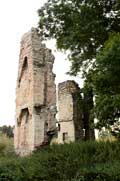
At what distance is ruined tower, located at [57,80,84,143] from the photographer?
19203mm

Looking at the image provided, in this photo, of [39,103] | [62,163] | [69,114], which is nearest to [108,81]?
[62,163]

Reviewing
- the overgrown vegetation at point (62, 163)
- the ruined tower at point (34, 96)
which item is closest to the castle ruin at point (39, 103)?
the ruined tower at point (34, 96)

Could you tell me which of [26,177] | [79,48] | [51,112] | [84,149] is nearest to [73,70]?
[79,48]

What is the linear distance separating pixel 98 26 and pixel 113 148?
5816 mm

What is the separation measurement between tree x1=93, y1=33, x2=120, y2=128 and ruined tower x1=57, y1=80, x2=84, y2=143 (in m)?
4.60

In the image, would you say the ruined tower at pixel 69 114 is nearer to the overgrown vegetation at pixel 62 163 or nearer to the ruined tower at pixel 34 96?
the ruined tower at pixel 34 96

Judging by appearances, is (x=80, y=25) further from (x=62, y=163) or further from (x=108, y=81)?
(x=62, y=163)

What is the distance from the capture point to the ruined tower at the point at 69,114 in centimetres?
1920

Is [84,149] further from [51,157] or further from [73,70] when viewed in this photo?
[73,70]

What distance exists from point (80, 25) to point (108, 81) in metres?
3.63

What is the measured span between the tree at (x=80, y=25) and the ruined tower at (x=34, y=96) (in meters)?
1.01

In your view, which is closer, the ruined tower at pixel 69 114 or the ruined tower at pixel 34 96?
the ruined tower at pixel 34 96

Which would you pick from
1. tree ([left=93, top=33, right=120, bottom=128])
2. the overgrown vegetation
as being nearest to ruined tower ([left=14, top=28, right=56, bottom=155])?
tree ([left=93, top=33, right=120, bottom=128])

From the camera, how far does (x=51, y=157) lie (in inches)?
485
